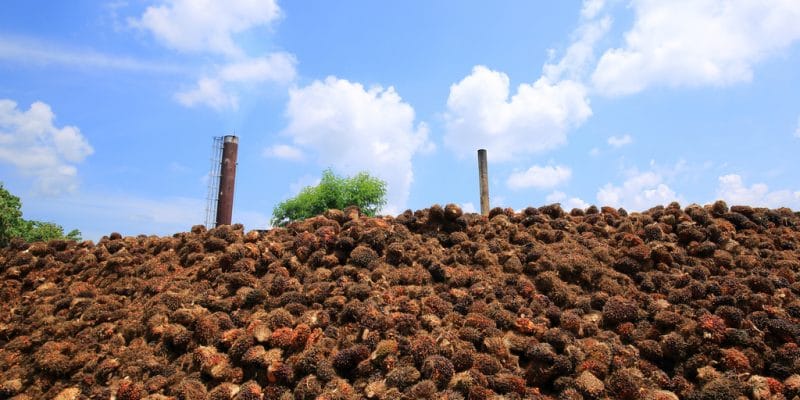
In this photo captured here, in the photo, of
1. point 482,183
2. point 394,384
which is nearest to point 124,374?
point 394,384

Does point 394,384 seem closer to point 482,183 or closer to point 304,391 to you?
point 304,391

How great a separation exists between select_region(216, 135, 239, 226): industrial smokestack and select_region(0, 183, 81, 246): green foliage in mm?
11510

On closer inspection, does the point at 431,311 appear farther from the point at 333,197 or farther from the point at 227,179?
the point at 333,197

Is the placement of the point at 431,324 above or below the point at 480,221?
below

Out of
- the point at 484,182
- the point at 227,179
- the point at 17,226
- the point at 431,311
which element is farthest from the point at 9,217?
the point at 431,311

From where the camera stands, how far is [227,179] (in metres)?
17.9

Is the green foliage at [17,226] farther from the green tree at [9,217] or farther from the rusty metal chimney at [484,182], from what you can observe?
the rusty metal chimney at [484,182]

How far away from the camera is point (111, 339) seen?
627cm

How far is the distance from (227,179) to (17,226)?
45.5ft

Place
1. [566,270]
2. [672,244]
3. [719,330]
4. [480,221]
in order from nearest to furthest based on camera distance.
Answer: [719,330], [566,270], [672,244], [480,221]

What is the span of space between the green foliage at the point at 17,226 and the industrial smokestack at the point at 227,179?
11.5 m

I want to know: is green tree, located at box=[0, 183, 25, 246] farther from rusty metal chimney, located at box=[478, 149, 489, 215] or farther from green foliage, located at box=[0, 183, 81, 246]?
rusty metal chimney, located at box=[478, 149, 489, 215]

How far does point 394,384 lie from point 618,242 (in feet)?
14.4

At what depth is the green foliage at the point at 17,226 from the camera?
76.5 ft
